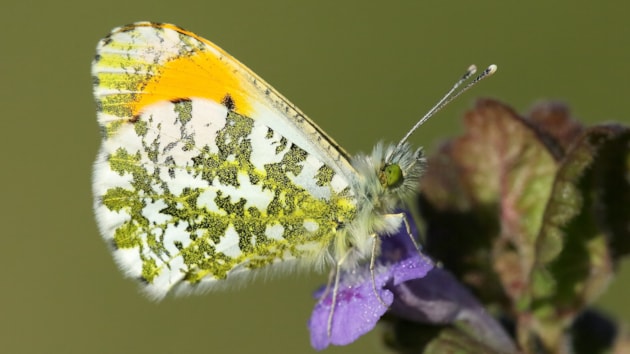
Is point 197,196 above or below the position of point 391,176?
above

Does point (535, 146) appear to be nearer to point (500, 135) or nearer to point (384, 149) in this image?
point (500, 135)

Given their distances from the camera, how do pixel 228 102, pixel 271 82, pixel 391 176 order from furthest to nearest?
pixel 271 82 → pixel 228 102 → pixel 391 176

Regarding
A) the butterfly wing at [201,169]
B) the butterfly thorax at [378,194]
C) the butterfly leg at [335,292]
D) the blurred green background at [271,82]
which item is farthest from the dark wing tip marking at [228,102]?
the blurred green background at [271,82]

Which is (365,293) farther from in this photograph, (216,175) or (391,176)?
(216,175)

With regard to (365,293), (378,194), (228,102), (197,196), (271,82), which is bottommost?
(365,293)

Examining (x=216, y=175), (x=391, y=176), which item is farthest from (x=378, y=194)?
(x=216, y=175)

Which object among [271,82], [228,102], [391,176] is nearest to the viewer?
[391,176]
